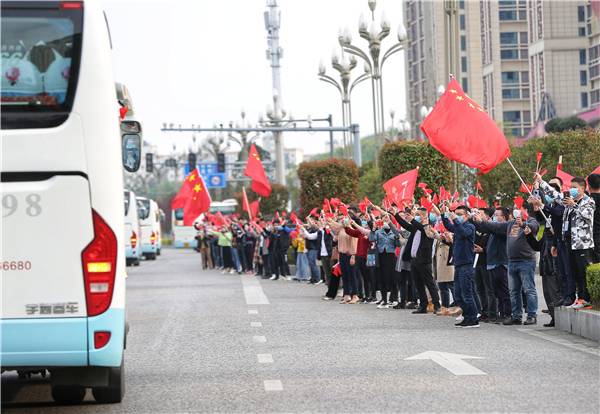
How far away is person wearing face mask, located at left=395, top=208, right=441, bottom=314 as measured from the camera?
71.6 feet

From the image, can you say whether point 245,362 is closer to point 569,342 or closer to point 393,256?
point 569,342

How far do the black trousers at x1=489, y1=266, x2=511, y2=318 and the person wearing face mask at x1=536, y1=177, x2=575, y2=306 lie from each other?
1476mm

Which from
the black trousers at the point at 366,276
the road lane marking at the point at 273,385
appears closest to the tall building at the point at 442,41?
the black trousers at the point at 366,276

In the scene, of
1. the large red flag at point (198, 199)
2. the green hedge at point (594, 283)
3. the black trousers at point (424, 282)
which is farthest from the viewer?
the large red flag at point (198, 199)

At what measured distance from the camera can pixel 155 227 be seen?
260 feet

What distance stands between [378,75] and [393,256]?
19395 mm

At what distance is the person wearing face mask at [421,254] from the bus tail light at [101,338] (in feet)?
40.6

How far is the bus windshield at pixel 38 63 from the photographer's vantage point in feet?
31.1

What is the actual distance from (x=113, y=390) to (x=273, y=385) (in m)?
1.70

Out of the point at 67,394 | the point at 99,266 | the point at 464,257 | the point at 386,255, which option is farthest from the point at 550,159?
the point at 99,266

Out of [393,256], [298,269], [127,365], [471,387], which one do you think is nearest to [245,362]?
[127,365]

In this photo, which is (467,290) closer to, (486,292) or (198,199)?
(486,292)

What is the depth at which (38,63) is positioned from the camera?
31.4 feet

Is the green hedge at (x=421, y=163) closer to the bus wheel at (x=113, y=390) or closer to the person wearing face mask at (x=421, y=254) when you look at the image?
the person wearing face mask at (x=421, y=254)
